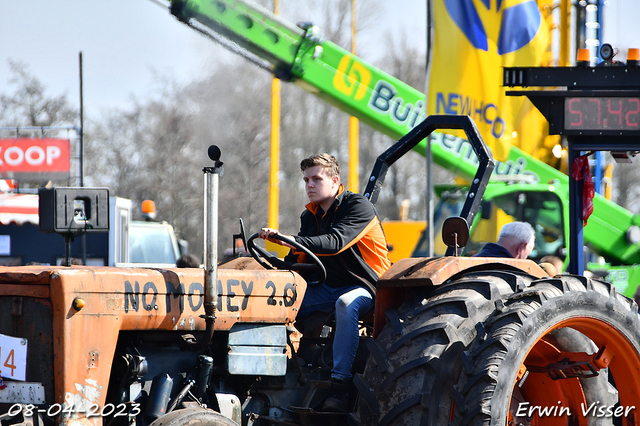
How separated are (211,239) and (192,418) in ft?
2.53

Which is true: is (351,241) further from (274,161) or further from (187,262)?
(274,161)

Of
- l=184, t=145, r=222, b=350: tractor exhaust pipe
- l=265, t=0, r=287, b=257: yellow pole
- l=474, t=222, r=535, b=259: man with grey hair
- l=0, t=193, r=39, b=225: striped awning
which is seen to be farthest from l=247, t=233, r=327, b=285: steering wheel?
l=265, t=0, r=287, b=257: yellow pole

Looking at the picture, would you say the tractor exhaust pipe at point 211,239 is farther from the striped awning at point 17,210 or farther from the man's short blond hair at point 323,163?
the striped awning at point 17,210

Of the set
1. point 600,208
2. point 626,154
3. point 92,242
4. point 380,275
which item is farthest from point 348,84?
point 380,275

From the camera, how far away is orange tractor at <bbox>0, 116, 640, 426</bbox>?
327 centimetres

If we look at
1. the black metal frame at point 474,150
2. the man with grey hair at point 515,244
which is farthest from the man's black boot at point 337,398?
the man with grey hair at point 515,244

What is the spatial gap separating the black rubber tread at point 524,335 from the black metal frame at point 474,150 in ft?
1.90

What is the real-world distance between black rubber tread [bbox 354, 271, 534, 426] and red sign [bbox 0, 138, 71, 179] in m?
13.3

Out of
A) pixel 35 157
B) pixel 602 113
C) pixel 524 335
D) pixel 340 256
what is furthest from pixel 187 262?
pixel 35 157

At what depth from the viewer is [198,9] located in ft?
33.8

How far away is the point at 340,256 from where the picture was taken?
4.10m

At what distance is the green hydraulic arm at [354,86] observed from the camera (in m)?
10.1

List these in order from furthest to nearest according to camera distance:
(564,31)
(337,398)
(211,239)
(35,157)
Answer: (35,157) < (564,31) < (337,398) < (211,239)

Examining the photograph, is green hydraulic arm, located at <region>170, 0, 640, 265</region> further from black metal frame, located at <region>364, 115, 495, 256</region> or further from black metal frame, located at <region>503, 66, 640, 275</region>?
black metal frame, located at <region>364, 115, 495, 256</region>
